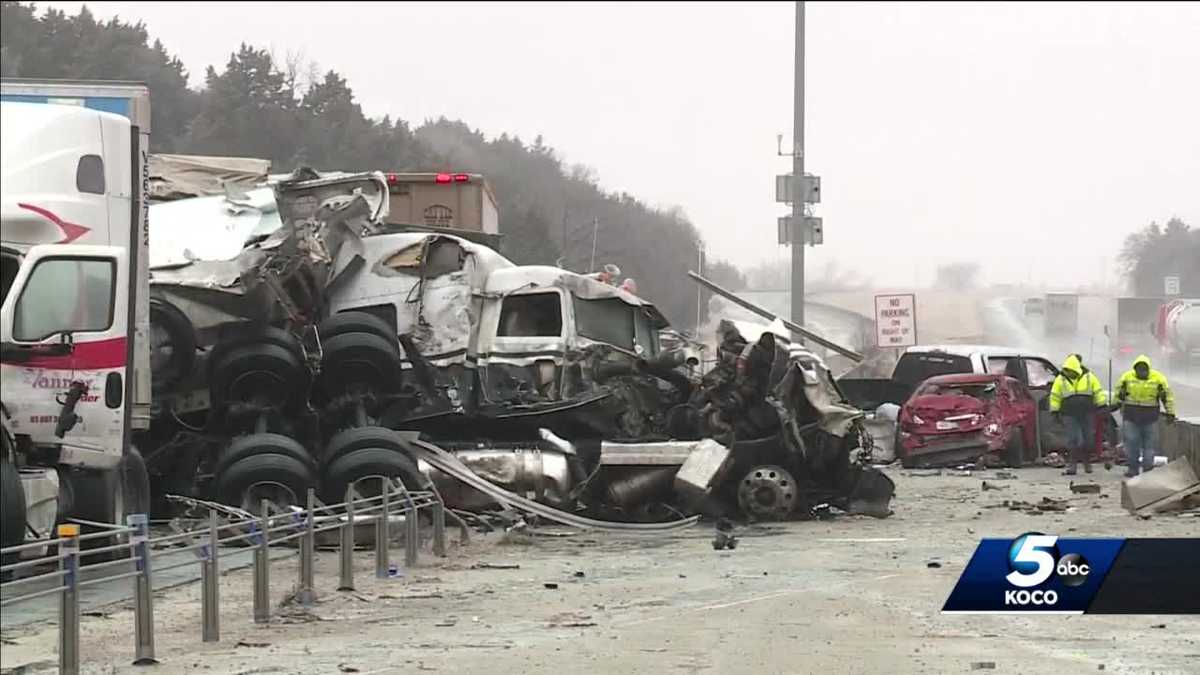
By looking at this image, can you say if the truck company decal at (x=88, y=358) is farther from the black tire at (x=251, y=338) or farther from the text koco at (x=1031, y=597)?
the text koco at (x=1031, y=597)

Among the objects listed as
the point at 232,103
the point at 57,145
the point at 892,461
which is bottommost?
the point at 892,461

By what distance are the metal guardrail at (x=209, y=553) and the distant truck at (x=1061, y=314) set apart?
950 centimetres

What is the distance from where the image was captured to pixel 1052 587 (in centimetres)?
815

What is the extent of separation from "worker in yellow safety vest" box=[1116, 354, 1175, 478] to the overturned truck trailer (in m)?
4.55

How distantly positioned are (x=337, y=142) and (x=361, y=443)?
1589 inches

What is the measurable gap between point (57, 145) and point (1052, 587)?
681 cm

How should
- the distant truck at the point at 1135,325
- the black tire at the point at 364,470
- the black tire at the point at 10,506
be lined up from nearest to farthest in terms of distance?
the black tire at the point at 10,506 < the distant truck at the point at 1135,325 < the black tire at the point at 364,470

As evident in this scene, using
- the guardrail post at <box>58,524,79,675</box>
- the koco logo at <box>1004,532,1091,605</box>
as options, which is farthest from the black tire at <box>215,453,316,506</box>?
the koco logo at <box>1004,532,1091,605</box>

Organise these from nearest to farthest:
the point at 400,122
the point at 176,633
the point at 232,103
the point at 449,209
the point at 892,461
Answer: the point at 176,633 → the point at 449,209 → the point at 892,461 → the point at 232,103 → the point at 400,122

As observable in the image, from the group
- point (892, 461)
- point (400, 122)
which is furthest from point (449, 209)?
point (400, 122)

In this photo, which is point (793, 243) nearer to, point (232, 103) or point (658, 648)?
point (658, 648)

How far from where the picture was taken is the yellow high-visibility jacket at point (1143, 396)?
1912 cm

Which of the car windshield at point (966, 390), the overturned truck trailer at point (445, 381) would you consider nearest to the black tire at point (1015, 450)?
the car windshield at point (966, 390)

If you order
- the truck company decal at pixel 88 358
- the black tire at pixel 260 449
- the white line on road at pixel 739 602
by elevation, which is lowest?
the white line on road at pixel 739 602
